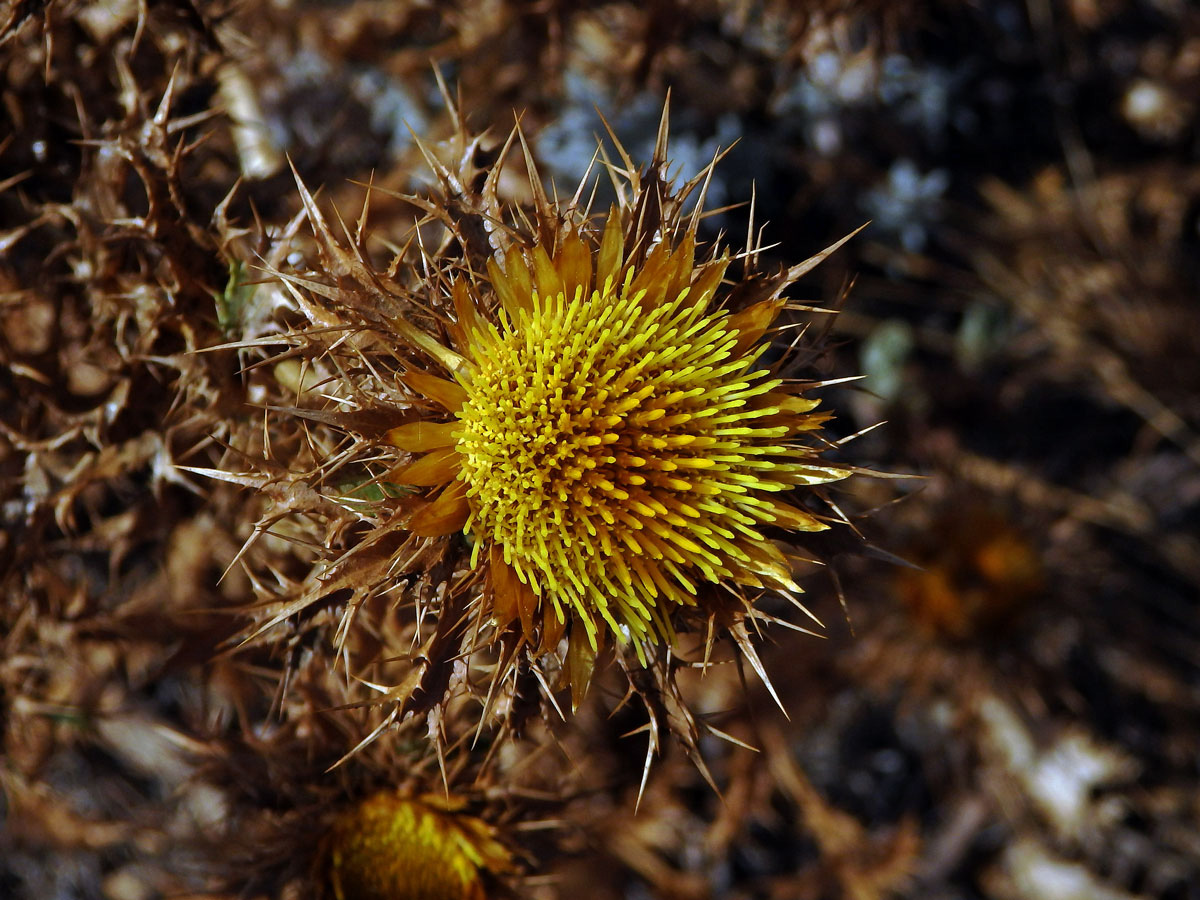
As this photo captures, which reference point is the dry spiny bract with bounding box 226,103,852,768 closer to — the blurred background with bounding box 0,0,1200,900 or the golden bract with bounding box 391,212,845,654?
the golden bract with bounding box 391,212,845,654

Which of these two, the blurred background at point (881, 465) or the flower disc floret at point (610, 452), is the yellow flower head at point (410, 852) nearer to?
the blurred background at point (881, 465)

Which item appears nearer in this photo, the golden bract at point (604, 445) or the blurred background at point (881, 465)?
the golden bract at point (604, 445)

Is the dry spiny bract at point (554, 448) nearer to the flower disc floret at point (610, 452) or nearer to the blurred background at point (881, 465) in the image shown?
the flower disc floret at point (610, 452)

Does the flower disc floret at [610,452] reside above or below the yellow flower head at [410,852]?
above

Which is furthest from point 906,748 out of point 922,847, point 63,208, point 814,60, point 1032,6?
point 63,208

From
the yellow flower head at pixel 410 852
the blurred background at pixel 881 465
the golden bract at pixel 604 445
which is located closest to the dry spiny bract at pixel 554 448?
the golden bract at pixel 604 445

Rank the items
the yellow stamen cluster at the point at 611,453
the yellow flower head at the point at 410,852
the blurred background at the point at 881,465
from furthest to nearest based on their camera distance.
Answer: the blurred background at the point at 881,465 < the yellow flower head at the point at 410,852 < the yellow stamen cluster at the point at 611,453

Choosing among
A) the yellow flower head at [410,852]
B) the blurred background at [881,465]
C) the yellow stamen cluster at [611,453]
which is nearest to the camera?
the yellow stamen cluster at [611,453]

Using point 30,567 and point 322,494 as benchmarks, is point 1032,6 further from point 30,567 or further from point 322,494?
point 30,567
